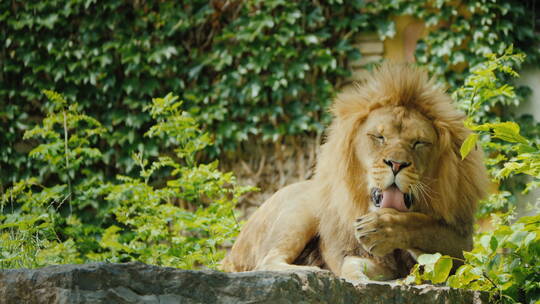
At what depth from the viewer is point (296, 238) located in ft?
9.80

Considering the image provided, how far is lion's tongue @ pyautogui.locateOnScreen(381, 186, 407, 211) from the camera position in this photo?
2691mm

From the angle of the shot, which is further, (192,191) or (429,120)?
(192,191)

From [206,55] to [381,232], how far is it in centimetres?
484

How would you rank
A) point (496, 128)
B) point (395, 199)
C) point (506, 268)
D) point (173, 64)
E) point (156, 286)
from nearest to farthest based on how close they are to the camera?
point (156, 286)
point (496, 128)
point (506, 268)
point (395, 199)
point (173, 64)

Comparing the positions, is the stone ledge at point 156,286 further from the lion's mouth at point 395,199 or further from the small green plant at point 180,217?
the small green plant at point 180,217

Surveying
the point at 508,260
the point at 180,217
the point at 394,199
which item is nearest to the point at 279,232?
the point at 394,199

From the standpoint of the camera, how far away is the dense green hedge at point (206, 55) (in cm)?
668

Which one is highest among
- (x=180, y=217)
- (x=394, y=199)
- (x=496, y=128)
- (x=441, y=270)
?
(x=496, y=128)

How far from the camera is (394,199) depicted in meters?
2.70

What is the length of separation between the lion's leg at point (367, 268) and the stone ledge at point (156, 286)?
72cm

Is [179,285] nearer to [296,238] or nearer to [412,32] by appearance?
[296,238]

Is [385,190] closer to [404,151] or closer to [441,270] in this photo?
[404,151]

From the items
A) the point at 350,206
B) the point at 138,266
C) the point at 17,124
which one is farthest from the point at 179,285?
the point at 17,124

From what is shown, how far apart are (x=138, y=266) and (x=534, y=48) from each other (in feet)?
18.7
